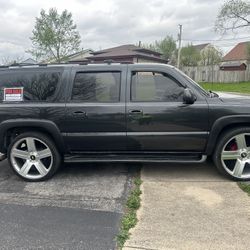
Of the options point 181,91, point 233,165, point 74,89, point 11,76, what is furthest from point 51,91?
point 233,165

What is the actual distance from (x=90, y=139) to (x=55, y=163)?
0.67 metres

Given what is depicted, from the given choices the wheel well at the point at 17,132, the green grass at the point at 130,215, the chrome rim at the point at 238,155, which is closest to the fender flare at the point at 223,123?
the chrome rim at the point at 238,155

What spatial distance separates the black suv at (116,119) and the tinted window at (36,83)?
2 centimetres

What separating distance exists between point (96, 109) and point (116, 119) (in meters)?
0.32

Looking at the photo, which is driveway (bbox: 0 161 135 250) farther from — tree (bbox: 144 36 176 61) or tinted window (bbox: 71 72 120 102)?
tree (bbox: 144 36 176 61)

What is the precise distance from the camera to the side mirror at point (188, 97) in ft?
15.9

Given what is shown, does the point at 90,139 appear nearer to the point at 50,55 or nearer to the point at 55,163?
the point at 55,163

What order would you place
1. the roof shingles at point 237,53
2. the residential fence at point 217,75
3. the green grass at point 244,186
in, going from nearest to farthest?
1. the green grass at point 244,186
2. the residential fence at point 217,75
3. the roof shingles at point 237,53

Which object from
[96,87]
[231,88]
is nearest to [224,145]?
[96,87]

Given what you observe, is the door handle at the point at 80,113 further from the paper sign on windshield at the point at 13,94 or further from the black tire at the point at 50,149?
the paper sign on windshield at the point at 13,94

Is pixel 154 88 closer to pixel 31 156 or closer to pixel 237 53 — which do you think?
pixel 31 156

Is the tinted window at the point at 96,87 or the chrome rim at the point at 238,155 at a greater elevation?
the tinted window at the point at 96,87

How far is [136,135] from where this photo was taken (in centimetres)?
505

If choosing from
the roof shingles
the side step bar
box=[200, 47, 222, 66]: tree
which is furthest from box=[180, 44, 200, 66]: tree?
the side step bar
